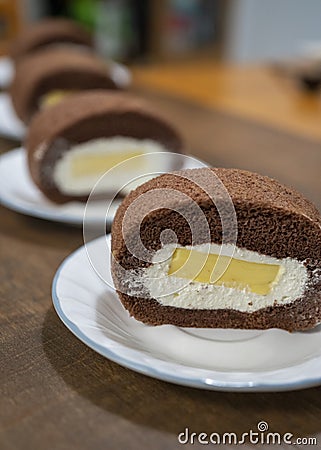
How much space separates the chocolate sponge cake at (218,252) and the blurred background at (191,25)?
227 cm

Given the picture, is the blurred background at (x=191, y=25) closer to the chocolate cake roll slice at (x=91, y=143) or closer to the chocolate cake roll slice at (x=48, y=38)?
the chocolate cake roll slice at (x=48, y=38)

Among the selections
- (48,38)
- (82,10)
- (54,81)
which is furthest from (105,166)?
(82,10)

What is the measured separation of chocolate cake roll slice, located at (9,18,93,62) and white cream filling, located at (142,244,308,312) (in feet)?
4.20

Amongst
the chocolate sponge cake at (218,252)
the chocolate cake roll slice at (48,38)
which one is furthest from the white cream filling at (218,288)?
the chocolate cake roll slice at (48,38)

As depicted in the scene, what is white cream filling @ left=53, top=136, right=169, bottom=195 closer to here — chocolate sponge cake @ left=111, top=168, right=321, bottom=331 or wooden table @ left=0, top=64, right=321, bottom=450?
wooden table @ left=0, top=64, right=321, bottom=450

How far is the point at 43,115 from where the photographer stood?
1.24 meters

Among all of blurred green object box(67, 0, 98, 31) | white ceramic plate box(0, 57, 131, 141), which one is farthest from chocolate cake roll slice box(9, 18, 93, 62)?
blurred green object box(67, 0, 98, 31)

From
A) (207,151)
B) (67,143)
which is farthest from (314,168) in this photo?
(67,143)

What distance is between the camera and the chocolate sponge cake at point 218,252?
75 centimetres

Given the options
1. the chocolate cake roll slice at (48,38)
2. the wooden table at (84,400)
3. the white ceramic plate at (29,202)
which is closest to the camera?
the wooden table at (84,400)

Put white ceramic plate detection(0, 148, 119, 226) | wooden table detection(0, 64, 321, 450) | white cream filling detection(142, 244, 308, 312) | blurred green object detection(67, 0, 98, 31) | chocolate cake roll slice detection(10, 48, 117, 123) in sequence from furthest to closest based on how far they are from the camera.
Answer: blurred green object detection(67, 0, 98, 31) < chocolate cake roll slice detection(10, 48, 117, 123) < white ceramic plate detection(0, 148, 119, 226) < white cream filling detection(142, 244, 308, 312) < wooden table detection(0, 64, 321, 450)

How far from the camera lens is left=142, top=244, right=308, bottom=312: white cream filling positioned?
30.8 inches

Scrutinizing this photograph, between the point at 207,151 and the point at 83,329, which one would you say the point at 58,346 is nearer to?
the point at 83,329

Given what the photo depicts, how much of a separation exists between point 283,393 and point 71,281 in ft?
0.93
